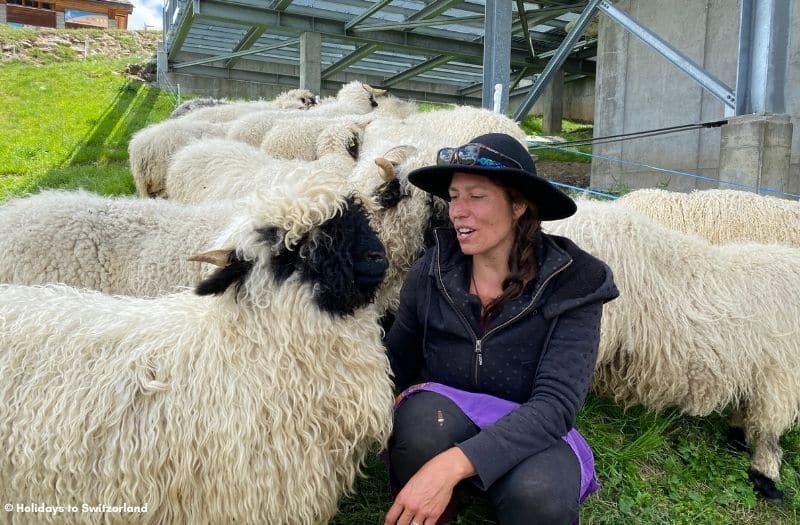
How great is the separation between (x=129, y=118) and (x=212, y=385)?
1210 cm

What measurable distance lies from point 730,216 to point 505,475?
3.14 meters

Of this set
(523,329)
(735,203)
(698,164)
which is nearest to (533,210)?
(523,329)

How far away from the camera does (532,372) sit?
2.19 m

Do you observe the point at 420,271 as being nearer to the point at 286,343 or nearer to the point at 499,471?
the point at 286,343

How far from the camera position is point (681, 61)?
6.25 m

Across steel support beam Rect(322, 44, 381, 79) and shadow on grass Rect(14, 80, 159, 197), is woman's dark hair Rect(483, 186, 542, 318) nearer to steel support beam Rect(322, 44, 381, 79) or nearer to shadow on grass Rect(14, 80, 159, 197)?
shadow on grass Rect(14, 80, 159, 197)

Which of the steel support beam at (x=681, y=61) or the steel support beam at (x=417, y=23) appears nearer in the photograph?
the steel support beam at (x=681, y=61)

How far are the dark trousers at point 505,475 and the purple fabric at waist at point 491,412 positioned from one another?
3 centimetres

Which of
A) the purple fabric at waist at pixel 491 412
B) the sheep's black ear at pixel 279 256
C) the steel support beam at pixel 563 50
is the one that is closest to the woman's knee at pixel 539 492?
the purple fabric at waist at pixel 491 412

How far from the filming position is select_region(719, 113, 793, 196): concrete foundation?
208 inches

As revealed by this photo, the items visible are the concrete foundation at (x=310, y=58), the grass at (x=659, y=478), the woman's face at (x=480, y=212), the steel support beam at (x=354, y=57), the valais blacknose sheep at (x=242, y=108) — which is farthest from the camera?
the steel support beam at (x=354, y=57)

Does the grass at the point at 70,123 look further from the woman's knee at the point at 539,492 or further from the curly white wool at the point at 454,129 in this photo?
the woman's knee at the point at 539,492

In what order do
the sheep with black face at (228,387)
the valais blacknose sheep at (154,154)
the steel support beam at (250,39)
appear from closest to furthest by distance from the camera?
the sheep with black face at (228,387) < the valais blacknose sheep at (154,154) < the steel support beam at (250,39)

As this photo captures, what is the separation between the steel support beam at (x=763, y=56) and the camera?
526 cm
